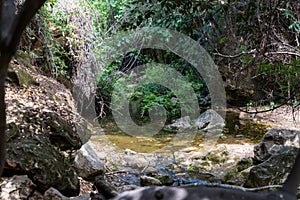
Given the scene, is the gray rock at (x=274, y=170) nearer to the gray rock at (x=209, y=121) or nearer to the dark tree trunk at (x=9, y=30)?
the dark tree trunk at (x=9, y=30)

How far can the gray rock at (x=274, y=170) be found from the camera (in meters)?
3.04

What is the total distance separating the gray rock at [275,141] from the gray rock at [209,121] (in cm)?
195

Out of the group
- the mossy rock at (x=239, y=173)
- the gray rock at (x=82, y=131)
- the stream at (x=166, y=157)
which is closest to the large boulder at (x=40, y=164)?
the gray rock at (x=82, y=131)

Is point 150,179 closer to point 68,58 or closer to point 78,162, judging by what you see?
point 78,162

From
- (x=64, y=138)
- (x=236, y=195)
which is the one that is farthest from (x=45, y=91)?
(x=236, y=195)

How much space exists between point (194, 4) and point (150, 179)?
1.87 meters

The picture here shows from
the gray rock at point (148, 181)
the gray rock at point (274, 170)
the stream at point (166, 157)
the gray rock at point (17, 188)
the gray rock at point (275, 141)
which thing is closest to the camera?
the gray rock at point (17, 188)

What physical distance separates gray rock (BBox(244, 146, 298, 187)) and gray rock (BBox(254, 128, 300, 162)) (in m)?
0.72

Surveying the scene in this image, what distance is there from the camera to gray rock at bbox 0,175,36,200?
6.11 ft

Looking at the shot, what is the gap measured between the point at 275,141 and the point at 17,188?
319 cm

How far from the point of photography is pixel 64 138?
99.2 inches

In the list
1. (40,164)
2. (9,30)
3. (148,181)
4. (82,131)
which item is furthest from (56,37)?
(9,30)

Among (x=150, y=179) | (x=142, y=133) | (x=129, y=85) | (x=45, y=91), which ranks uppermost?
(x=129, y=85)

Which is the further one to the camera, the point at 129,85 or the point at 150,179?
the point at 129,85
